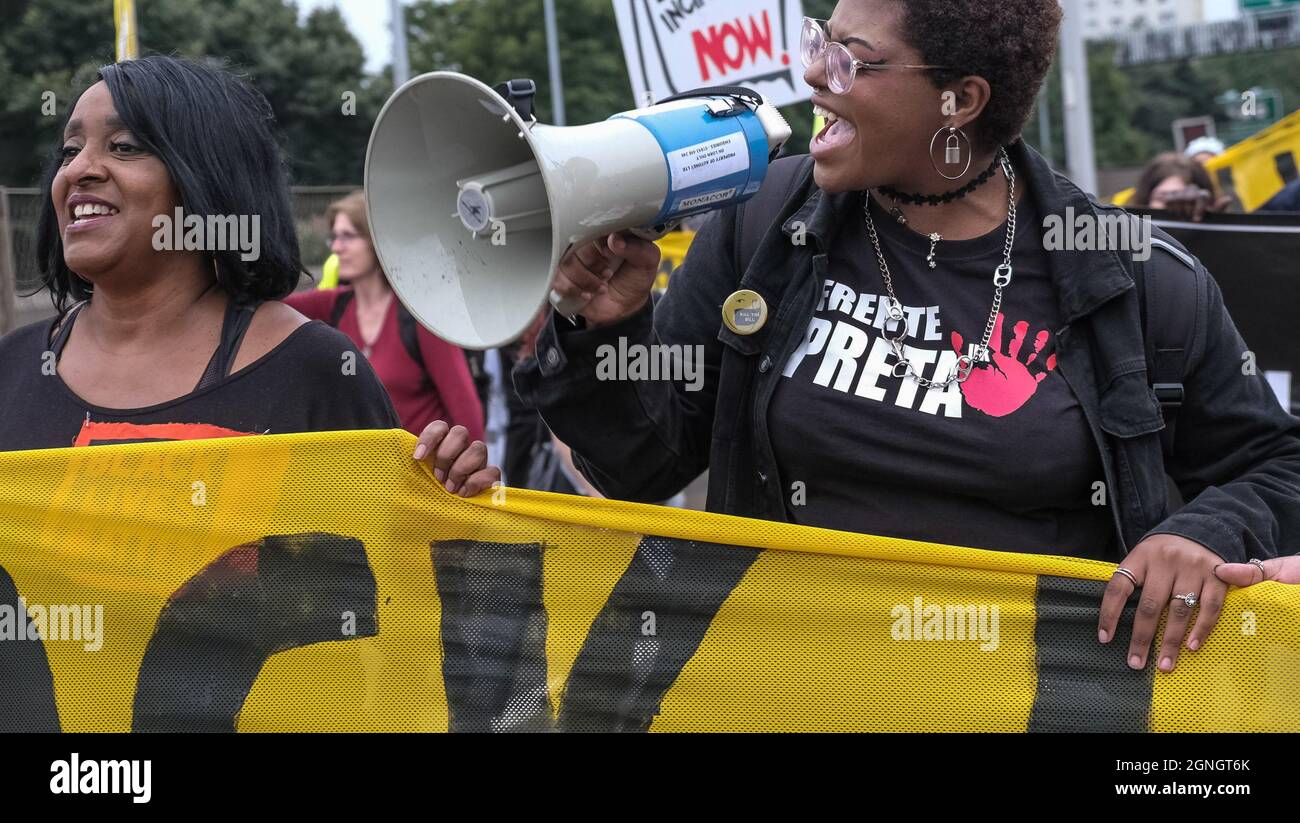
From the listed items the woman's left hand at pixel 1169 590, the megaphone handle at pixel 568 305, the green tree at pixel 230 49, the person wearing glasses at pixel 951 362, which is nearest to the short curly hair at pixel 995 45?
the person wearing glasses at pixel 951 362

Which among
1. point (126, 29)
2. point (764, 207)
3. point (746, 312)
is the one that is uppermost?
point (126, 29)

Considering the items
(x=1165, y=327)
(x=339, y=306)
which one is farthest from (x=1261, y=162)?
(x=1165, y=327)

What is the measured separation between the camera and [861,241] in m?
2.41

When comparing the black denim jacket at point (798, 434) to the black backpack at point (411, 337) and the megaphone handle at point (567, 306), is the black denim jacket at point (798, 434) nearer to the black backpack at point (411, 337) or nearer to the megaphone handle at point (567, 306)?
the megaphone handle at point (567, 306)

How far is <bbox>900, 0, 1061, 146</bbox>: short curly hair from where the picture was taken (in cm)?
225

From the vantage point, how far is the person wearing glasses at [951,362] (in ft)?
7.25

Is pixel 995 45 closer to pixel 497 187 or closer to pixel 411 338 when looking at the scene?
pixel 497 187

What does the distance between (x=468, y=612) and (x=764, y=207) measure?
81cm

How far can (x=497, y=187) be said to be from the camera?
2143mm

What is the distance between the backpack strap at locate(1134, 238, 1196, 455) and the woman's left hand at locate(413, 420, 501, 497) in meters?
1.02

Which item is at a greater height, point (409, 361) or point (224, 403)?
point (224, 403)

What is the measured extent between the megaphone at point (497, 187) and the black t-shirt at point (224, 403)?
47 centimetres
